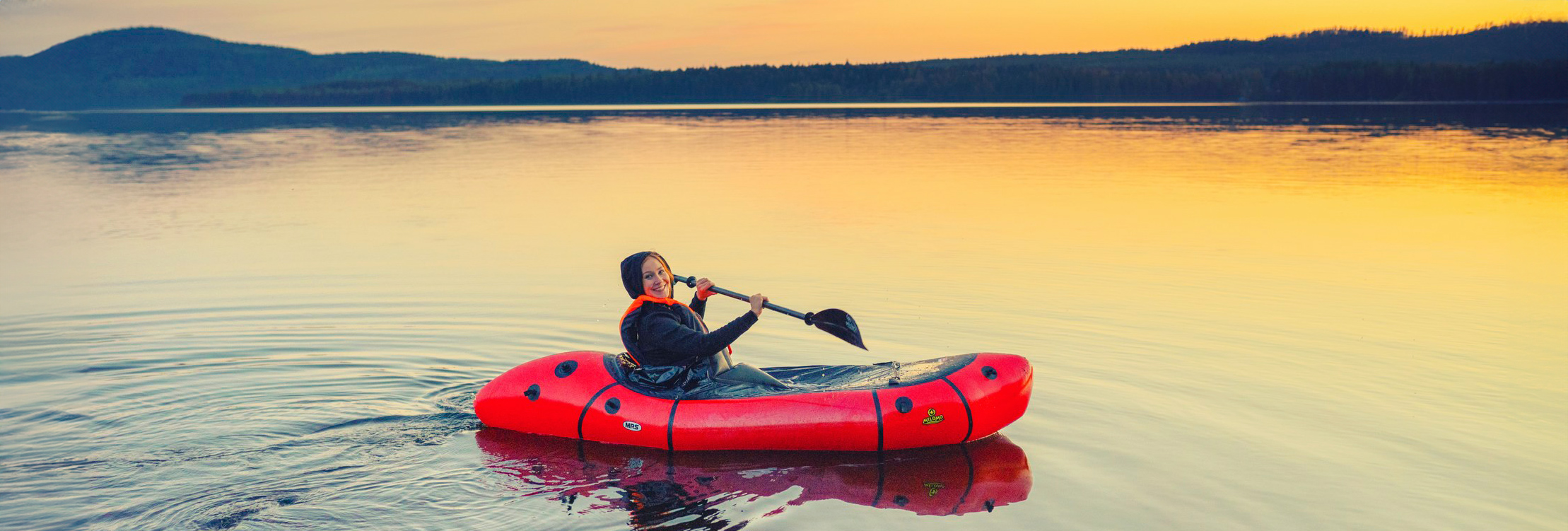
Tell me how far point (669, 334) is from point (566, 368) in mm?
784

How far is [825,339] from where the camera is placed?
9047mm

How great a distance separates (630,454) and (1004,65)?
97.7 metres

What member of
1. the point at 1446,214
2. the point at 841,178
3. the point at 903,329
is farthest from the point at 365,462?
the point at 841,178

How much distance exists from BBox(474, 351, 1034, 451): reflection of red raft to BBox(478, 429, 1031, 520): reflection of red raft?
8 cm

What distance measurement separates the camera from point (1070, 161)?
25688mm

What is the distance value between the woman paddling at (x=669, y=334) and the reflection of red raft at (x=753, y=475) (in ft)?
1.61

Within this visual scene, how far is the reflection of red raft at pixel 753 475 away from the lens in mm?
5805

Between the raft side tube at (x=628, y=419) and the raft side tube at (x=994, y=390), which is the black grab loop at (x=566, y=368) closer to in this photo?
the raft side tube at (x=628, y=419)

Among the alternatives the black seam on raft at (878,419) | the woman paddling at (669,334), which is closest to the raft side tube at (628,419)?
the woman paddling at (669,334)

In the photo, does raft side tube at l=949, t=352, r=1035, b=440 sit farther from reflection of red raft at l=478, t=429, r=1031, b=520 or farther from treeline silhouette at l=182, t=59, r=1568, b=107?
treeline silhouette at l=182, t=59, r=1568, b=107

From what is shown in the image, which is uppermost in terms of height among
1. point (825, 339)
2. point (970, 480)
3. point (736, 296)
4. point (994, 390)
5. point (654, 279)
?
point (654, 279)

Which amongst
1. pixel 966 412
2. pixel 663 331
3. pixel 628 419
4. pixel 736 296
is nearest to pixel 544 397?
pixel 628 419

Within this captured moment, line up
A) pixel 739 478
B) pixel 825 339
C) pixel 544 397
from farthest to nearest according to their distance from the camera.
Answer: pixel 825 339 < pixel 544 397 < pixel 739 478

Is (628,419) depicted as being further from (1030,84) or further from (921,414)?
(1030,84)
